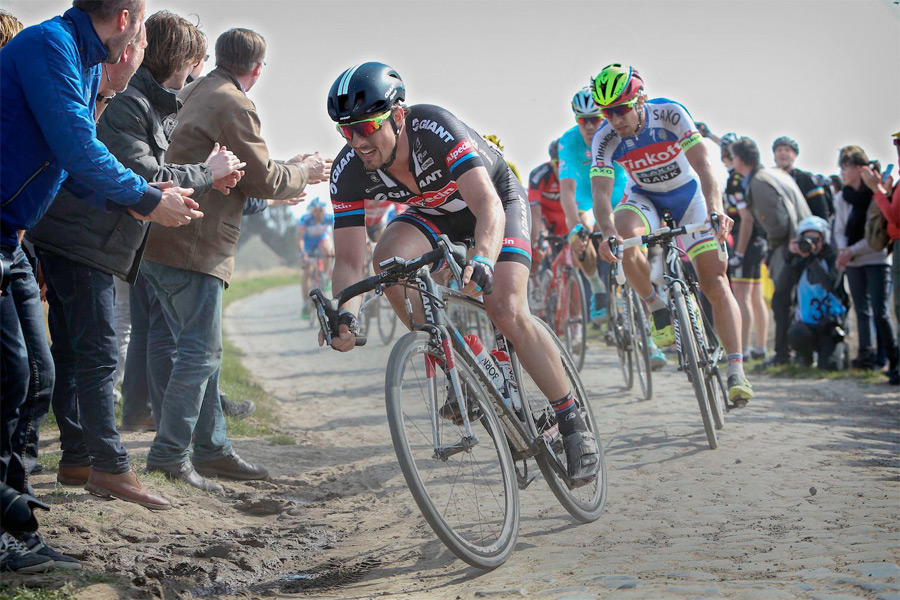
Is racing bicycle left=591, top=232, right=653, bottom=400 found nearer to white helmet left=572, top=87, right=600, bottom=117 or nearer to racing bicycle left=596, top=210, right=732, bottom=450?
racing bicycle left=596, top=210, right=732, bottom=450

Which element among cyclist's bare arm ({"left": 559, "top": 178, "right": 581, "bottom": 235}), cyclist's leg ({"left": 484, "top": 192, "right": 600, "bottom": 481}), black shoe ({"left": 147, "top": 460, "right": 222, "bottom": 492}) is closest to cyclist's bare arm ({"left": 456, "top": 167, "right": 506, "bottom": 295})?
cyclist's leg ({"left": 484, "top": 192, "right": 600, "bottom": 481})

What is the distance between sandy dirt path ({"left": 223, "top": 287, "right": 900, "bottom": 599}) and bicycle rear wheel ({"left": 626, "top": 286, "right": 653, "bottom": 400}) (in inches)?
8.3

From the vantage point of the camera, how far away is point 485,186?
455 centimetres

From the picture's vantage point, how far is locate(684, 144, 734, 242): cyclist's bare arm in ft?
22.6

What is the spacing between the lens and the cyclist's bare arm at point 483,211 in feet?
14.3

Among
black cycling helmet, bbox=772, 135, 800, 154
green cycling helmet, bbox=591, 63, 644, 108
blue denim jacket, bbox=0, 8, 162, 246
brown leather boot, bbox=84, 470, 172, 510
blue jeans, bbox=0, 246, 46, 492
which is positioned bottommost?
brown leather boot, bbox=84, 470, 172, 510

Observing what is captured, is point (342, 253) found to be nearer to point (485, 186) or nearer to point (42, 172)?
point (485, 186)

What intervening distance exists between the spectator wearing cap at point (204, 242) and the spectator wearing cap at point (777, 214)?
23.8 feet

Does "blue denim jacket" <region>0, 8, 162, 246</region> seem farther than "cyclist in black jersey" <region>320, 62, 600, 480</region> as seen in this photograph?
No

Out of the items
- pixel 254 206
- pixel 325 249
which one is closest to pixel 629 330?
pixel 254 206

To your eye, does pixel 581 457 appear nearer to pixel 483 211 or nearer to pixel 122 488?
pixel 483 211

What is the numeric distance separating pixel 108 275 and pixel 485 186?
2.03 metres

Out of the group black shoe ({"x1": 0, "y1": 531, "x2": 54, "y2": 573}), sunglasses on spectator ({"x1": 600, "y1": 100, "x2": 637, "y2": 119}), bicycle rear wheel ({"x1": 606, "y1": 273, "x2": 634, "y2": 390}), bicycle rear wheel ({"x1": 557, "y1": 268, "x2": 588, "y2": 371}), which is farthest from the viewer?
bicycle rear wheel ({"x1": 557, "y1": 268, "x2": 588, "y2": 371})

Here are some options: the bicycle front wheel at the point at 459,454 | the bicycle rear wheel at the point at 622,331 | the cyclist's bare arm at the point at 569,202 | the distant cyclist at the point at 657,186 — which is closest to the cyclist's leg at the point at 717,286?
the distant cyclist at the point at 657,186
